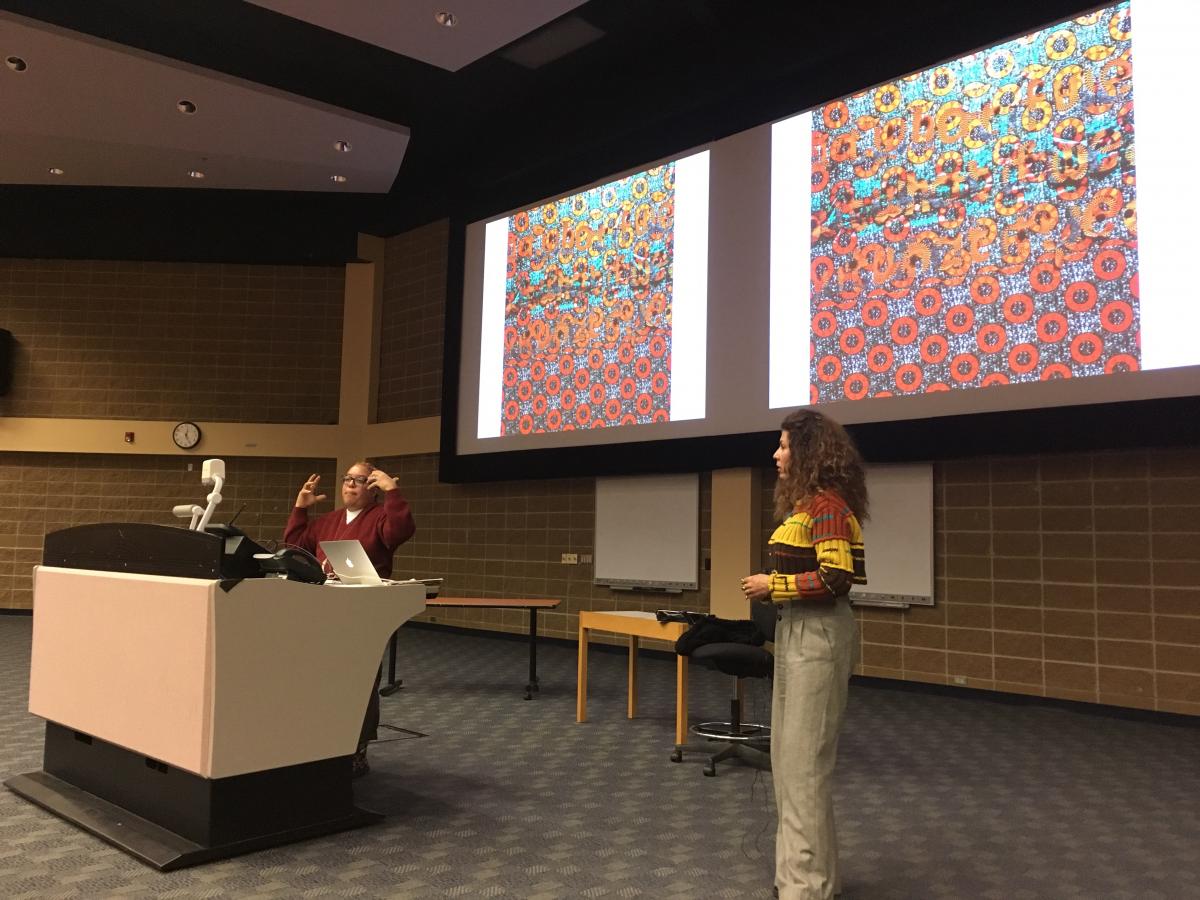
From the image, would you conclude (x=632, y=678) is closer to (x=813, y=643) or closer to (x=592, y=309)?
(x=813, y=643)

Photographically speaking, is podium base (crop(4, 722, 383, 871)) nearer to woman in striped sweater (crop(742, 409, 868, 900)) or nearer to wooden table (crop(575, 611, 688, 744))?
woman in striped sweater (crop(742, 409, 868, 900))

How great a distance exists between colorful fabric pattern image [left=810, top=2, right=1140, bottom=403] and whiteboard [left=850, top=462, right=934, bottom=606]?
2.35ft

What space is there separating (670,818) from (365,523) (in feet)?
5.66

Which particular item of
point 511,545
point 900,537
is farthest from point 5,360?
point 900,537

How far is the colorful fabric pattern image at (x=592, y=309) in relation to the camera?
6770 mm

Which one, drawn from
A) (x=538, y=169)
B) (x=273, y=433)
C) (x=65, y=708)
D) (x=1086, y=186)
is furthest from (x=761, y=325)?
(x=273, y=433)

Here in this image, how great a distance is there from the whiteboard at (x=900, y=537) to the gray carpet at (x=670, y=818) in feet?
3.24

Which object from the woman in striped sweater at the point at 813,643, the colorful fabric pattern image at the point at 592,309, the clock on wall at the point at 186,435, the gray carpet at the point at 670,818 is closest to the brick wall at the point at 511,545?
the colorful fabric pattern image at the point at 592,309

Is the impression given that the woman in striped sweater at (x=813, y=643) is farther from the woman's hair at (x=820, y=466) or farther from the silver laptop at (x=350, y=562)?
the silver laptop at (x=350, y=562)

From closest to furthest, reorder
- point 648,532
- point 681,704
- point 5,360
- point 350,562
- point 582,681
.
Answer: point 350,562
point 681,704
point 582,681
point 648,532
point 5,360

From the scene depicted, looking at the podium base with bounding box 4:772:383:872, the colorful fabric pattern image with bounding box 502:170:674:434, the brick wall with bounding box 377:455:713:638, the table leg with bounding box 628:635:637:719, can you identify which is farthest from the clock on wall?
the podium base with bounding box 4:772:383:872

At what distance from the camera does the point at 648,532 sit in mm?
7344

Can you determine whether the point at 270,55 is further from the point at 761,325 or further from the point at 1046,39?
the point at 1046,39

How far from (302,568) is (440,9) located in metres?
4.77
